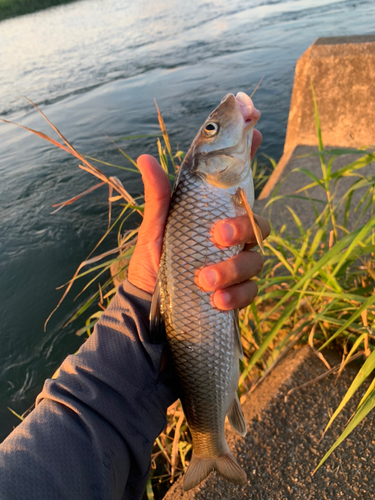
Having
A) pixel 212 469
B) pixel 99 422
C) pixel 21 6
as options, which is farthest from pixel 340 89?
pixel 21 6

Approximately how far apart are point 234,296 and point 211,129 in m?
0.90

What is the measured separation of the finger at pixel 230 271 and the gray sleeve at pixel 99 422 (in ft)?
1.62

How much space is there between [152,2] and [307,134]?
31521 millimetres

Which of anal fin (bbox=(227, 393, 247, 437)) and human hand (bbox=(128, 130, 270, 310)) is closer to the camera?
human hand (bbox=(128, 130, 270, 310))

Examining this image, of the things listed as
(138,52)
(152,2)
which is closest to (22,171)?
(138,52)

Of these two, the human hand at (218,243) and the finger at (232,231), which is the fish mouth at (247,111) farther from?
the finger at (232,231)

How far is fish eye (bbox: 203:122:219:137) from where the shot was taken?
5.66 ft

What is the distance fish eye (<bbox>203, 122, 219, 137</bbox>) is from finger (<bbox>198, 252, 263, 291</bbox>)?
66 centimetres

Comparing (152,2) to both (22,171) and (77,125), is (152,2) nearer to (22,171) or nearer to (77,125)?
(77,125)

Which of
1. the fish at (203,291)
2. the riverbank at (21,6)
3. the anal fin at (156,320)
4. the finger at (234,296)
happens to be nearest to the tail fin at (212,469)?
the fish at (203,291)

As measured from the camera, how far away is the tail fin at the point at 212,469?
1706 mm

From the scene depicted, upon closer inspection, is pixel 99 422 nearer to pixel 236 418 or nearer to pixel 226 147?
pixel 236 418

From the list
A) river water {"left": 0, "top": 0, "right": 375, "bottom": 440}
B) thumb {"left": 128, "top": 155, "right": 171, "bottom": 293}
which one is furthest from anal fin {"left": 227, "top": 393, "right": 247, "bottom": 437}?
river water {"left": 0, "top": 0, "right": 375, "bottom": 440}

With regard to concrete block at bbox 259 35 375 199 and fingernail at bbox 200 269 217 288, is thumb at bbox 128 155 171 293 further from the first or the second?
concrete block at bbox 259 35 375 199
